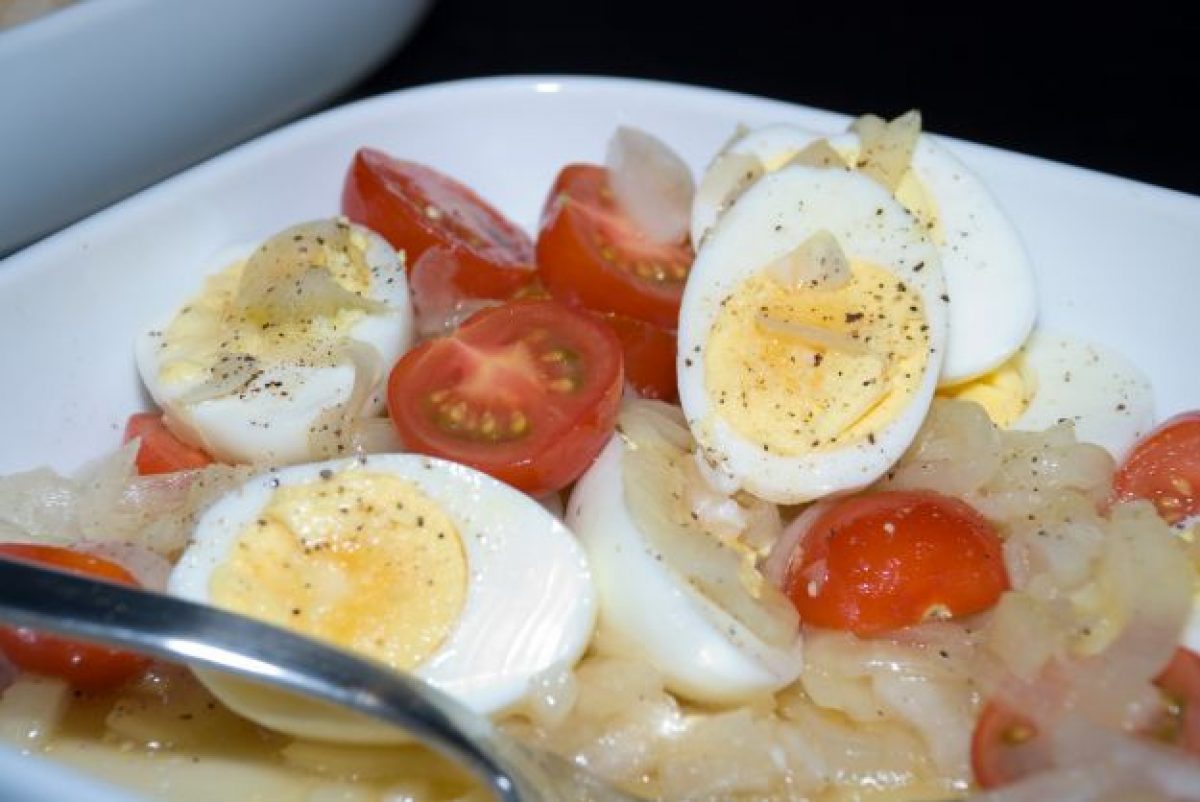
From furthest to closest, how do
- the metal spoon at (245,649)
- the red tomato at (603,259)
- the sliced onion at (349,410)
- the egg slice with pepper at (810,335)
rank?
the red tomato at (603,259) < the sliced onion at (349,410) < the egg slice with pepper at (810,335) < the metal spoon at (245,649)

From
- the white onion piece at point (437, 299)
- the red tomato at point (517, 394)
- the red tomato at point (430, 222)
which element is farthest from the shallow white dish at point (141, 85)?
the red tomato at point (517, 394)

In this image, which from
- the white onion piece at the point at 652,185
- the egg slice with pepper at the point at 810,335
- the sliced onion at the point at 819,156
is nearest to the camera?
the egg slice with pepper at the point at 810,335

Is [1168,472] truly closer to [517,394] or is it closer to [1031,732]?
[1031,732]

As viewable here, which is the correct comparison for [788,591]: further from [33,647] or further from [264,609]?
[33,647]

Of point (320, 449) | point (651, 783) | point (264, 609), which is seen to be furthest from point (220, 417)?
point (651, 783)

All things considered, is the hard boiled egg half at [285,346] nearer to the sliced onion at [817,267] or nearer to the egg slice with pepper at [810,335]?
the egg slice with pepper at [810,335]

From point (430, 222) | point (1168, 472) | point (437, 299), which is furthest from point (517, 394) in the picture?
point (1168, 472)

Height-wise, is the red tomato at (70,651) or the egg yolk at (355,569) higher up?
the egg yolk at (355,569)
